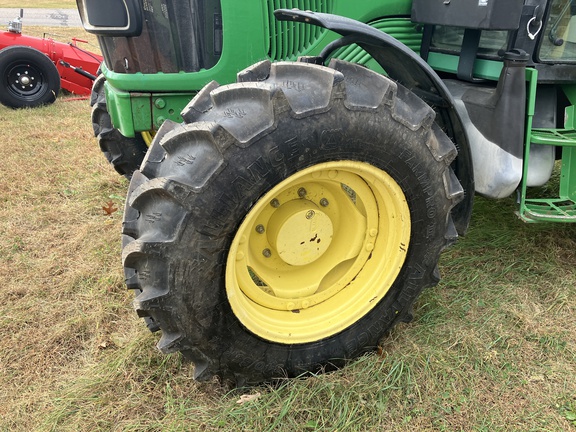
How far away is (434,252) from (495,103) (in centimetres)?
79

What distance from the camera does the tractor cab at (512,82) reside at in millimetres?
2377

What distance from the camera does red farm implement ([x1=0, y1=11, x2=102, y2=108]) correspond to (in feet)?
22.2

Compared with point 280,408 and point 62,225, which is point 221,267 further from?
point 62,225

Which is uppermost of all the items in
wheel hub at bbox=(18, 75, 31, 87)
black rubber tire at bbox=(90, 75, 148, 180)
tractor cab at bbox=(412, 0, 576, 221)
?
tractor cab at bbox=(412, 0, 576, 221)

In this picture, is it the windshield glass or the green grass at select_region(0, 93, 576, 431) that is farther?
the windshield glass

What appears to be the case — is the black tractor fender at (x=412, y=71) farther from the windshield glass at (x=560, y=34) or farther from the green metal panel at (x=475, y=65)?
the windshield glass at (x=560, y=34)

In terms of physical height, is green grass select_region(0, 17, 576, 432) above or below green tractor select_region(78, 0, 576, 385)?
below

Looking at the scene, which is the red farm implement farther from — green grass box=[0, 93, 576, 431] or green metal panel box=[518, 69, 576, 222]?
green metal panel box=[518, 69, 576, 222]

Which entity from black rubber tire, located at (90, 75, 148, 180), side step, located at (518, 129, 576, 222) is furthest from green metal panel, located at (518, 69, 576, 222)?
black rubber tire, located at (90, 75, 148, 180)

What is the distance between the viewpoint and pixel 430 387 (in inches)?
87.3

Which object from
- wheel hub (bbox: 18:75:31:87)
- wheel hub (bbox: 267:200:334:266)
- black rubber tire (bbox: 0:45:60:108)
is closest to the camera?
wheel hub (bbox: 267:200:334:266)

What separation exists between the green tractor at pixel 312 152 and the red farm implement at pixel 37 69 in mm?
5049

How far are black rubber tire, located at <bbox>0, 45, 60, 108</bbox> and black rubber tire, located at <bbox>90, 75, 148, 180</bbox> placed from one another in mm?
3833

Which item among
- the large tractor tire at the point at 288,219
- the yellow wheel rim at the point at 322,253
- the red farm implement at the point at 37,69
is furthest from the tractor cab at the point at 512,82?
the red farm implement at the point at 37,69
